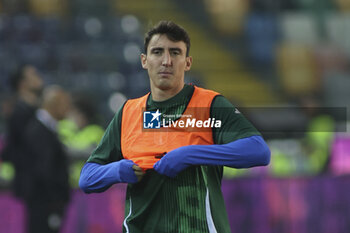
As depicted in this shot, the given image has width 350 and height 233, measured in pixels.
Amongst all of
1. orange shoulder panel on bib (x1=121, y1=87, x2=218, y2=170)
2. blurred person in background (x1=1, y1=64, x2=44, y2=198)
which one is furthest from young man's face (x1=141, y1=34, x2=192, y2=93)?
blurred person in background (x1=1, y1=64, x2=44, y2=198)

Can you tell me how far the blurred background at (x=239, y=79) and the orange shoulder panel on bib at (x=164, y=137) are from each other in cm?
426

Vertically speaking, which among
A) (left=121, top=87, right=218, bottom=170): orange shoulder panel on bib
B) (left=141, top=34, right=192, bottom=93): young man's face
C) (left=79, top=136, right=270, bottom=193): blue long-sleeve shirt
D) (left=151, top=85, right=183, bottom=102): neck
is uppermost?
(left=141, top=34, right=192, bottom=93): young man's face

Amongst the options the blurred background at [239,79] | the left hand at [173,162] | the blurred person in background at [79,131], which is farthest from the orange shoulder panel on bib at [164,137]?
the blurred person in background at [79,131]

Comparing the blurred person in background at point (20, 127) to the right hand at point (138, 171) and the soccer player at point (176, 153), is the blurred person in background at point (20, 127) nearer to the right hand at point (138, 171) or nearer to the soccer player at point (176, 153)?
the soccer player at point (176, 153)

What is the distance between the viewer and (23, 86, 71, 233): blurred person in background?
6.16 m

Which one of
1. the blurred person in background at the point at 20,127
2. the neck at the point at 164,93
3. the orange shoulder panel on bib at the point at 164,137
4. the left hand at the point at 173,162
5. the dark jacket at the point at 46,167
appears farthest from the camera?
the blurred person in background at the point at 20,127

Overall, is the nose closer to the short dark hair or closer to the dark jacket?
the short dark hair

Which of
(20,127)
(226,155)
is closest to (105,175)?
(226,155)

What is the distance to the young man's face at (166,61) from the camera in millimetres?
2902

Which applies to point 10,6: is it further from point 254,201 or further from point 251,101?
point 254,201

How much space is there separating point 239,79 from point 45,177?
8.80 meters

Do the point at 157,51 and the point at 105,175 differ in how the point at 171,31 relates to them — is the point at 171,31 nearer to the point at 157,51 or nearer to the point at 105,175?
the point at 157,51

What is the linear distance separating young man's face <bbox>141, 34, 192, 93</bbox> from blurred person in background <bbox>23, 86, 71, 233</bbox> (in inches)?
134

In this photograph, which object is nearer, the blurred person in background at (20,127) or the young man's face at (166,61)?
the young man's face at (166,61)
